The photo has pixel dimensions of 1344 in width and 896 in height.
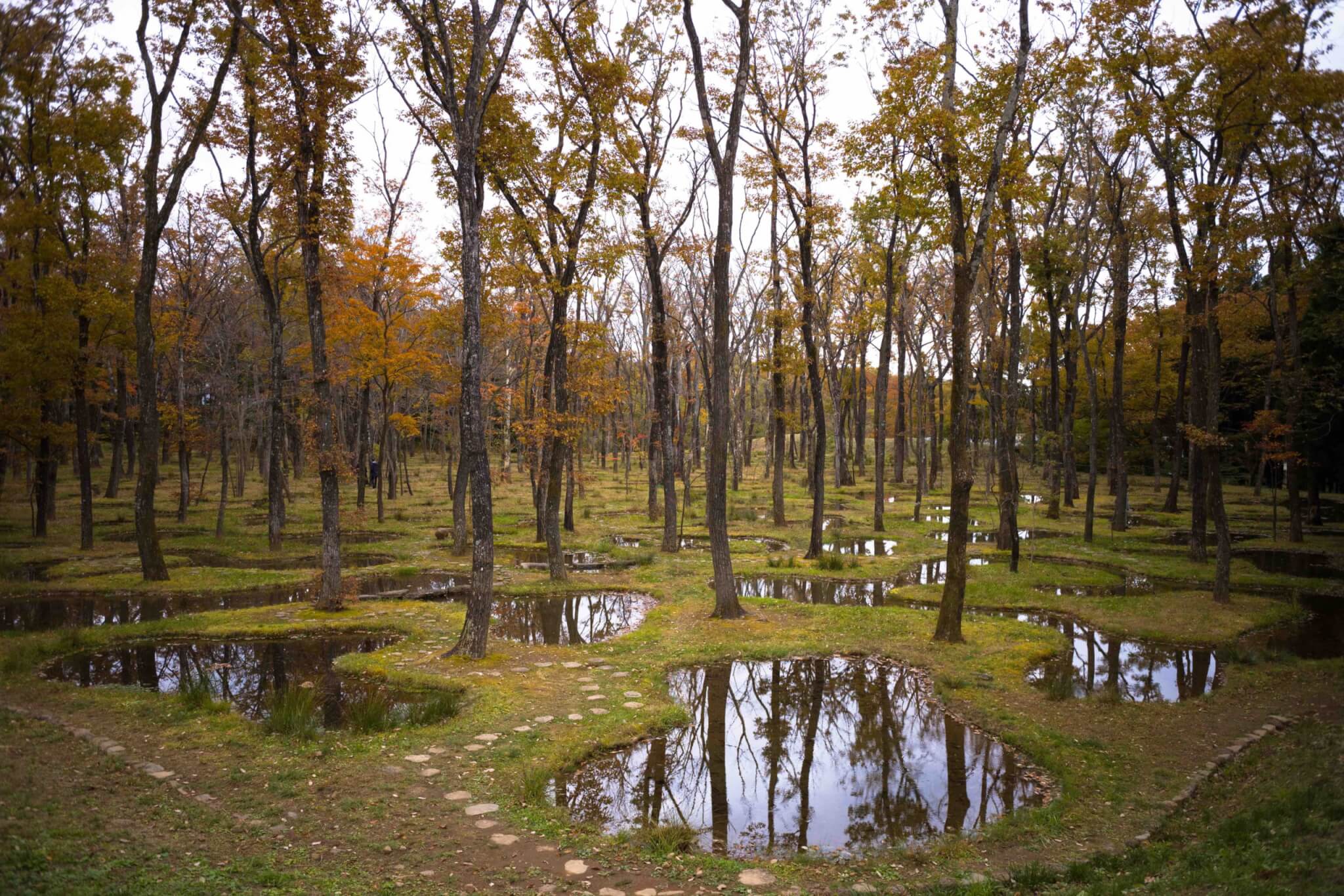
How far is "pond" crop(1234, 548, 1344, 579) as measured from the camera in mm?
19008

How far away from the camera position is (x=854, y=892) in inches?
212

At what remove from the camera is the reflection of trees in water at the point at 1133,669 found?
35.4 feet

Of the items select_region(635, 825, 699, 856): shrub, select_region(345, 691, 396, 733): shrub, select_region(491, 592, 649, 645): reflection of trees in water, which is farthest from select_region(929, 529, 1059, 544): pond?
select_region(635, 825, 699, 856): shrub

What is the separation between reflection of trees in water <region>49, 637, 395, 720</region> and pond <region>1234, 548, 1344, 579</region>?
838 inches

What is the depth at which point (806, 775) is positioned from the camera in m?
7.97

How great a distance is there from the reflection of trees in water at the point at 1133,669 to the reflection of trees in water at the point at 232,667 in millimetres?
10626

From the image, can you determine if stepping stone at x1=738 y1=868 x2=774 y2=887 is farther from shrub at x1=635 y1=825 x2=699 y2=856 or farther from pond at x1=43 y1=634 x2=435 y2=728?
pond at x1=43 y1=634 x2=435 y2=728

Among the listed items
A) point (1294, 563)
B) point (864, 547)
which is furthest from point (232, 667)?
point (1294, 563)

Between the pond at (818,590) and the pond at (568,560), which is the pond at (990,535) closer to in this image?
the pond at (818,590)

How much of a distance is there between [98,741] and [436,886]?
202 inches

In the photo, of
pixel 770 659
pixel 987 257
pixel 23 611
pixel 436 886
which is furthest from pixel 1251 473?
pixel 23 611

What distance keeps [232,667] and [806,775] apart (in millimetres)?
8860

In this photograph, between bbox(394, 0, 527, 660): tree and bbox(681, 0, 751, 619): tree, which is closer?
bbox(394, 0, 527, 660): tree

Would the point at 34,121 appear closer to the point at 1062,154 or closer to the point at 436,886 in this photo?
the point at 436,886
